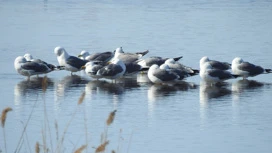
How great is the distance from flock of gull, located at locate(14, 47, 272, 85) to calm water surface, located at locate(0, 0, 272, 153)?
21cm

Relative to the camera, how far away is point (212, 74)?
15.7 meters

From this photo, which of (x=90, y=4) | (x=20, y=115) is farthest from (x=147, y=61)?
(x=90, y=4)

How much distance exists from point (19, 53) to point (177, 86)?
19.8ft

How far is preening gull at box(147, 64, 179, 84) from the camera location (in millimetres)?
15711

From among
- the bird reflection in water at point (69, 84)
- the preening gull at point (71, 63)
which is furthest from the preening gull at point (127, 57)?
the bird reflection in water at point (69, 84)

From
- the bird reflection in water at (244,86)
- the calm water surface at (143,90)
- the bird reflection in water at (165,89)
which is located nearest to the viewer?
the calm water surface at (143,90)

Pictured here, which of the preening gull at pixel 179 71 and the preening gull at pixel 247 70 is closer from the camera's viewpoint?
the preening gull at pixel 179 71

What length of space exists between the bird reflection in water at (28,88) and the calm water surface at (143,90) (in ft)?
0.06

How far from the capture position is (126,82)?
16.4 meters

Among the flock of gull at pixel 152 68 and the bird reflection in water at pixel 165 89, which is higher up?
the flock of gull at pixel 152 68

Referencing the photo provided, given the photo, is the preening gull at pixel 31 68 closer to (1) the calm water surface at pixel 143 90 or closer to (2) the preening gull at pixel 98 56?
(1) the calm water surface at pixel 143 90

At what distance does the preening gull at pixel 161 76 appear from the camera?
1571 cm

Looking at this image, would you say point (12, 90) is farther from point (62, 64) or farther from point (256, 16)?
point (256, 16)

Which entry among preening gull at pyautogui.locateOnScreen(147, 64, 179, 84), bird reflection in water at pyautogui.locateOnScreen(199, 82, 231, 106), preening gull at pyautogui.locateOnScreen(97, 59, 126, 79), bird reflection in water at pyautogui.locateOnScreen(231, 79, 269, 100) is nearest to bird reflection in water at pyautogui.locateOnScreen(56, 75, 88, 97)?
preening gull at pyautogui.locateOnScreen(97, 59, 126, 79)
